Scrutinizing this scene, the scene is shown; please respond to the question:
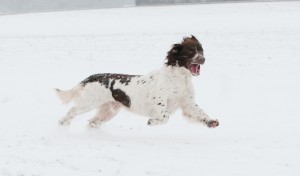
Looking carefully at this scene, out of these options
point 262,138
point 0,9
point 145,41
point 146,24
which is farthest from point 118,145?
point 0,9

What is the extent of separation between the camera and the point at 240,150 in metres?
6.46

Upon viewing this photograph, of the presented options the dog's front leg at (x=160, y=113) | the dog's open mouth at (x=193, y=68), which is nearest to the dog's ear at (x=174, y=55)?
the dog's open mouth at (x=193, y=68)

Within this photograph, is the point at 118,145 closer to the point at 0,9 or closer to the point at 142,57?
the point at 142,57

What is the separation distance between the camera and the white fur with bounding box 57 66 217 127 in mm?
7328

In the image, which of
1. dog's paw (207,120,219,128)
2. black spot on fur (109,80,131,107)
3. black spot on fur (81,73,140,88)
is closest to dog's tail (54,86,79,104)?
black spot on fur (81,73,140,88)

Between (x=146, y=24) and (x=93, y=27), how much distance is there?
9.82ft

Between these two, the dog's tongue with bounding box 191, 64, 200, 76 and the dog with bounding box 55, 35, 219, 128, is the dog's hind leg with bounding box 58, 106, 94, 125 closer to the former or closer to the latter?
the dog with bounding box 55, 35, 219, 128

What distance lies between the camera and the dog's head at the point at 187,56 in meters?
7.31

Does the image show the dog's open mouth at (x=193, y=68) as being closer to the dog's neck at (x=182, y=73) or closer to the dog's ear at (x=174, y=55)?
the dog's neck at (x=182, y=73)

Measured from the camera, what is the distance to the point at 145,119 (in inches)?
371

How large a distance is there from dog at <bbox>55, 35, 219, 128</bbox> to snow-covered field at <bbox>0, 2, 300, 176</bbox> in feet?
1.21

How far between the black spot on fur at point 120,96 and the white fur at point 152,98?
5cm

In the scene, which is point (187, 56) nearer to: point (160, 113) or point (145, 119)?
point (160, 113)

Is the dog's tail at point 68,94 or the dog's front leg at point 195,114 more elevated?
the dog's tail at point 68,94
